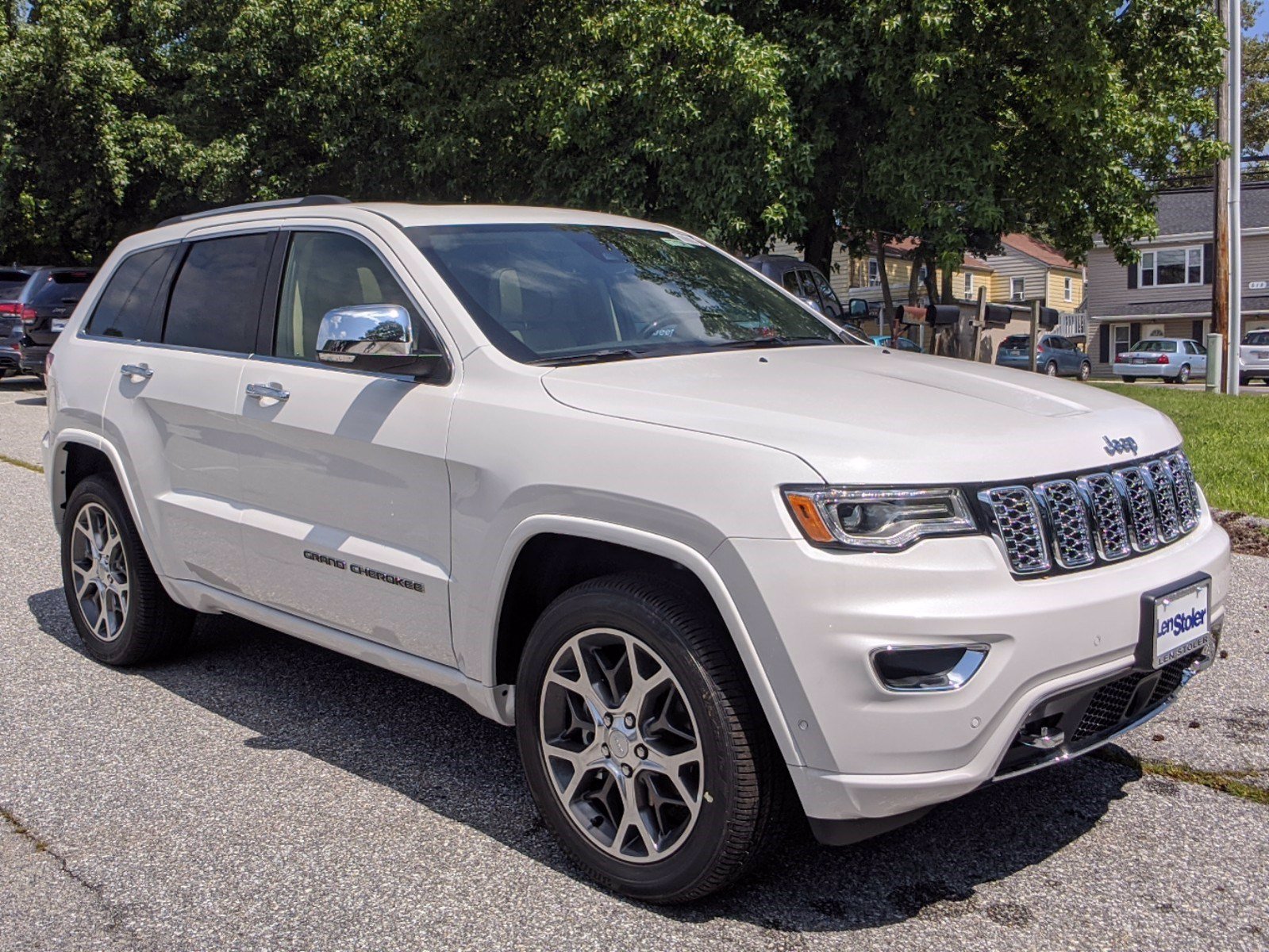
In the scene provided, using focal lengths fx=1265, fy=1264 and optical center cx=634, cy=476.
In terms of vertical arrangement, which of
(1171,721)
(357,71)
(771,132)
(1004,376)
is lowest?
(1171,721)

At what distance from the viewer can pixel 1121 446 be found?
3.31 m

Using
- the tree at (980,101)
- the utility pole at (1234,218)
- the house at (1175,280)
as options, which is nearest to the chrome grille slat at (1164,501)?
the tree at (980,101)

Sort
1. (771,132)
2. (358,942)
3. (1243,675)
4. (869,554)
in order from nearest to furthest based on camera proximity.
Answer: (869,554), (358,942), (1243,675), (771,132)

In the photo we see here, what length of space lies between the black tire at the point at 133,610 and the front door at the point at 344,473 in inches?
34.9

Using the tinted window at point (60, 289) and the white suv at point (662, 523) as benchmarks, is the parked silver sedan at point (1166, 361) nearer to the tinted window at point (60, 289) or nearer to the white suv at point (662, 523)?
the tinted window at point (60, 289)

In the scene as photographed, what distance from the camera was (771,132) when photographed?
15500mm

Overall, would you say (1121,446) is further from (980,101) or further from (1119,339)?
(1119,339)

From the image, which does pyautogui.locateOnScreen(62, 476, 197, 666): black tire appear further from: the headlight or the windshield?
the headlight

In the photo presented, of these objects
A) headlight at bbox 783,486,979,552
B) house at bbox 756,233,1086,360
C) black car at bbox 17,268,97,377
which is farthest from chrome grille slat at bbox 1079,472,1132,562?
house at bbox 756,233,1086,360

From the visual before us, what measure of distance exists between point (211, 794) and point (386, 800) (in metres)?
0.57

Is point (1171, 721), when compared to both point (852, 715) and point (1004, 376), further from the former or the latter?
point (852, 715)

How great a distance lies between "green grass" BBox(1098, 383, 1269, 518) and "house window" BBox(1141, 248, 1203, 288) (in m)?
34.9

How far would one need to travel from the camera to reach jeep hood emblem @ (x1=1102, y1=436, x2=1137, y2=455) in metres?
3.27


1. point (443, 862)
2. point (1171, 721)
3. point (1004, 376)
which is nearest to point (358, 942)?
point (443, 862)
